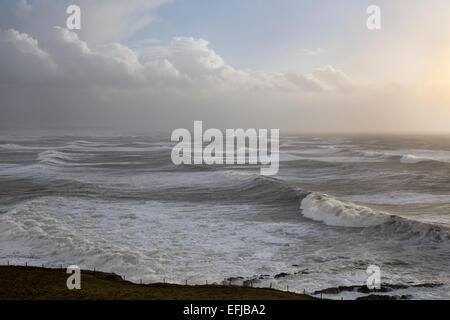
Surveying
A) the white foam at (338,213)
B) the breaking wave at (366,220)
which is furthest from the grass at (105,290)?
the white foam at (338,213)

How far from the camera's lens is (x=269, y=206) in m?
23.0

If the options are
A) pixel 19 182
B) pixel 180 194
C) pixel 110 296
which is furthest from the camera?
pixel 19 182

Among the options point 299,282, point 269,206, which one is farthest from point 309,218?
point 299,282

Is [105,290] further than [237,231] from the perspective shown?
No

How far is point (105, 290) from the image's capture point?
9.59m

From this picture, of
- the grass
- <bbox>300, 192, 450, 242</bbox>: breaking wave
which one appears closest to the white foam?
<bbox>300, 192, 450, 242</bbox>: breaking wave

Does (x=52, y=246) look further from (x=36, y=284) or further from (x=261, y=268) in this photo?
(x=261, y=268)

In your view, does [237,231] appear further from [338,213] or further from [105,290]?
[105,290]

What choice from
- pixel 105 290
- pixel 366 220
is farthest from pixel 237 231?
pixel 105 290

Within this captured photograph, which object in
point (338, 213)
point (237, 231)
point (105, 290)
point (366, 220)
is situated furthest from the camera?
point (338, 213)

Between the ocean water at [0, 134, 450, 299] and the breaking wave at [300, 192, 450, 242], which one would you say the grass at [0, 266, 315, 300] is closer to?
the ocean water at [0, 134, 450, 299]

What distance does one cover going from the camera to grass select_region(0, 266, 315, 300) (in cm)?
916

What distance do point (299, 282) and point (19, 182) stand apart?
26.0 meters

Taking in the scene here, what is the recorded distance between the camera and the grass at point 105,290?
916 cm
